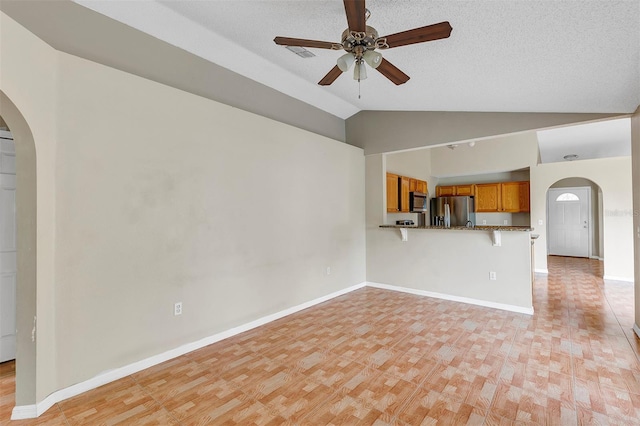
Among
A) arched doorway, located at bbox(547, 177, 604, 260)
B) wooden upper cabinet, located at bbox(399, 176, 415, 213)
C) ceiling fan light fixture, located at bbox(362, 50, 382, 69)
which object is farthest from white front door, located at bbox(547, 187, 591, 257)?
ceiling fan light fixture, located at bbox(362, 50, 382, 69)

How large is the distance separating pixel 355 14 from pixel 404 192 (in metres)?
4.91

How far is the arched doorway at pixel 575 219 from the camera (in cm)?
775

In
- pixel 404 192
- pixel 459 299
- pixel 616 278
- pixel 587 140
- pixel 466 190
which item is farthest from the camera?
pixel 466 190

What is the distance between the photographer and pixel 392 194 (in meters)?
5.87

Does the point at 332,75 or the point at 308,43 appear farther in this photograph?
the point at 332,75

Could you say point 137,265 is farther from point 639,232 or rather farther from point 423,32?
point 639,232

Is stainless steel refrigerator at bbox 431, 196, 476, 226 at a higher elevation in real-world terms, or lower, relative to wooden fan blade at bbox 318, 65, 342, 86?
lower

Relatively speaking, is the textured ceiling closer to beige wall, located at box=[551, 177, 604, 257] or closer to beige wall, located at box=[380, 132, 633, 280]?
beige wall, located at box=[380, 132, 633, 280]

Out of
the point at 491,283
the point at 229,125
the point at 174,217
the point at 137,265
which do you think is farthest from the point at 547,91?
the point at 137,265

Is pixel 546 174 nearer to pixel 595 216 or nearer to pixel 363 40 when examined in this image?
pixel 595 216

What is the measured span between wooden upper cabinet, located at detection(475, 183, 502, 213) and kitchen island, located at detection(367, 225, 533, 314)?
11.7 feet

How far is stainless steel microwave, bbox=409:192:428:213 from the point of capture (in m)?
6.52

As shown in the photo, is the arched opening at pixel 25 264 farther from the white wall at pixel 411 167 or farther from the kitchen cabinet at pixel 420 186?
the kitchen cabinet at pixel 420 186

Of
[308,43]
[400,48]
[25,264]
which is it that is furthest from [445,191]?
[25,264]
